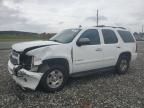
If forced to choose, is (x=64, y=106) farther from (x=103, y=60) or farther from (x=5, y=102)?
(x=103, y=60)

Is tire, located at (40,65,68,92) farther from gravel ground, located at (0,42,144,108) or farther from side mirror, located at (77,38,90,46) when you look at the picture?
side mirror, located at (77,38,90,46)

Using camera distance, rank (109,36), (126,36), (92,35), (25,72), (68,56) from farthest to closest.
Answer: (126,36), (109,36), (92,35), (68,56), (25,72)

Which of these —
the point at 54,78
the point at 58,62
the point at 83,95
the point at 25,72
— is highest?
the point at 58,62

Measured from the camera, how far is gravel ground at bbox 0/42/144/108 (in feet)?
18.4

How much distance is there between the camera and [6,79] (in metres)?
7.82

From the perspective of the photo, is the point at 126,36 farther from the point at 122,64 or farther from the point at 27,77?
the point at 27,77

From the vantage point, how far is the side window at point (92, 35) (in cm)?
755

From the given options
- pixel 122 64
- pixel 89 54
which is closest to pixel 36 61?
pixel 89 54

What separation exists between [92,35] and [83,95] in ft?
7.59

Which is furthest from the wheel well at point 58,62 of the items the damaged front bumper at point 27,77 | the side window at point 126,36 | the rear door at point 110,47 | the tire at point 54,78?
the side window at point 126,36

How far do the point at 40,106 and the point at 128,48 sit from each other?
16.4ft

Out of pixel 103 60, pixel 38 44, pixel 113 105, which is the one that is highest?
pixel 38 44

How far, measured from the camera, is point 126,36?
930 cm

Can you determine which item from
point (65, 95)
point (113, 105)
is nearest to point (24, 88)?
point (65, 95)
